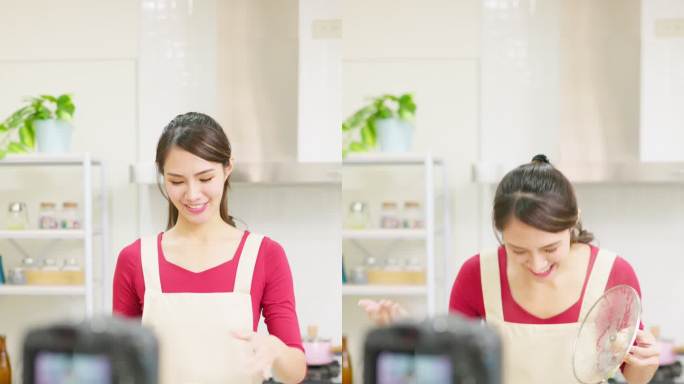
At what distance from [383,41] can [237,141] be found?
1.14 ft

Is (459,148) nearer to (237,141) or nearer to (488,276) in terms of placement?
(237,141)

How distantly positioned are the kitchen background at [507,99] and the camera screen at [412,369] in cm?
85

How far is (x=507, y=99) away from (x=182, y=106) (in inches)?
24.2

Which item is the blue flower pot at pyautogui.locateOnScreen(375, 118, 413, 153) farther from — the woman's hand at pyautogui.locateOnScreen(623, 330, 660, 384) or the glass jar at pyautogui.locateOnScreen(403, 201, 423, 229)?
the woman's hand at pyautogui.locateOnScreen(623, 330, 660, 384)

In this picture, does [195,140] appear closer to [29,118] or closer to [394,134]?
[394,134]

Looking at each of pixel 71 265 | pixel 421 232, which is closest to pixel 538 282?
pixel 421 232

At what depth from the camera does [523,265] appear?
2.62 feet

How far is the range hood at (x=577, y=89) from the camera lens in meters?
1.32

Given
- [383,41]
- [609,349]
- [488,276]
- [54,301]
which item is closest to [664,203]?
[383,41]

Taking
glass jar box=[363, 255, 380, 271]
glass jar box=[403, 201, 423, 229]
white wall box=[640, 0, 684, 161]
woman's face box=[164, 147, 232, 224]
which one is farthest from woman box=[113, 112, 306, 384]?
white wall box=[640, 0, 684, 161]

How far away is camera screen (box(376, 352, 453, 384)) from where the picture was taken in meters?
0.29

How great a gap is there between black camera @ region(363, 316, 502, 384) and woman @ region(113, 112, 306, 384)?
1.62 ft

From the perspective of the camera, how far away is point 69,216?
126cm

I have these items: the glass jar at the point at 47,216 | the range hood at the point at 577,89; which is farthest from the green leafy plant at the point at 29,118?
the range hood at the point at 577,89
